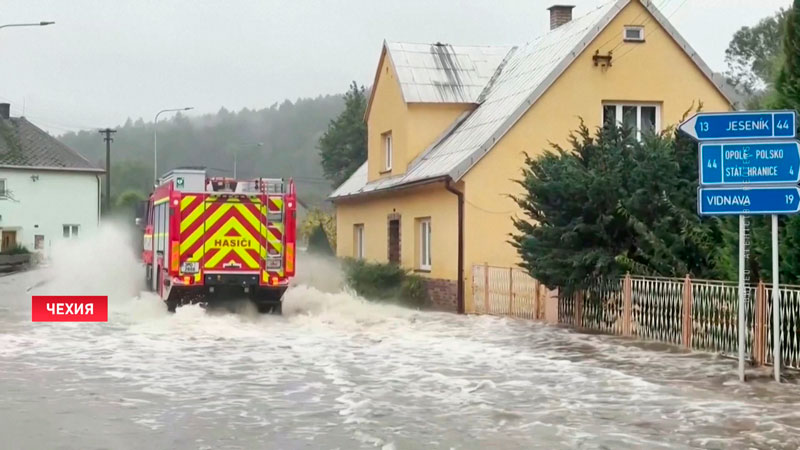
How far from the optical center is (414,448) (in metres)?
7.80

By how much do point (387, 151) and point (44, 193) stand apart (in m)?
41.0

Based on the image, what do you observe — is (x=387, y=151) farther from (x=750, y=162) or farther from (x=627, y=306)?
(x=750, y=162)

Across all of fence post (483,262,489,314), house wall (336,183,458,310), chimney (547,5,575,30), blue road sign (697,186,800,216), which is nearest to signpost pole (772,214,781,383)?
blue road sign (697,186,800,216)

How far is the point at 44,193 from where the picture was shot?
Result: 208 feet

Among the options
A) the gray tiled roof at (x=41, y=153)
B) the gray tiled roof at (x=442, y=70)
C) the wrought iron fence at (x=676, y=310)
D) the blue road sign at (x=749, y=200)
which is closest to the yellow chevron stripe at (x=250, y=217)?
the wrought iron fence at (x=676, y=310)

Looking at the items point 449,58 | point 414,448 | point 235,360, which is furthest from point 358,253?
point 414,448

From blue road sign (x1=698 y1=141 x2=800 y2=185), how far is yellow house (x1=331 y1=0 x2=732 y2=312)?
8820 mm

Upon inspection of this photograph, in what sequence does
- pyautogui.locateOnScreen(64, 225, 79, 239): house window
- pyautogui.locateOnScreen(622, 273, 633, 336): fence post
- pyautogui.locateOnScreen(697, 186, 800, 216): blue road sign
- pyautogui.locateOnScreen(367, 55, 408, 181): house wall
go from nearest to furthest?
1. pyautogui.locateOnScreen(697, 186, 800, 216): blue road sign
2. pyautogui.locateOnScreen(622, 273, 633, 336): fence post
3. pyautogui.locateOnScreen(367, 55, 408, 181): house wall
4. pyautogui.locateOnScreen(64, 225, 79, 239): house window

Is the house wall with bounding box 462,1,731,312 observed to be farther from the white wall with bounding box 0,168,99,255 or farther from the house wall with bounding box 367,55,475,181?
the white wall with bounding box 0,168,99,255

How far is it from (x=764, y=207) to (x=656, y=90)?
13.5 metres

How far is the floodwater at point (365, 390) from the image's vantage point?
8273 millimetres

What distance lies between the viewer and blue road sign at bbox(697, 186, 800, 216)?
10992mm

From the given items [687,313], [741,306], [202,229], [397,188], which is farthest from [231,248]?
[741,306]
